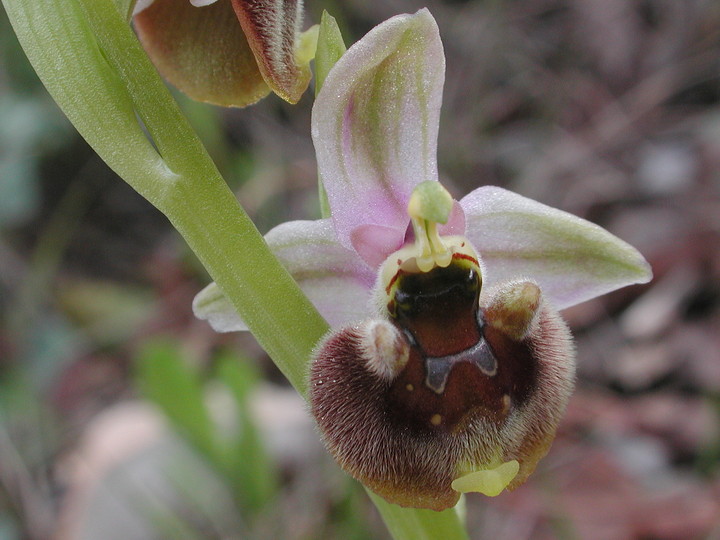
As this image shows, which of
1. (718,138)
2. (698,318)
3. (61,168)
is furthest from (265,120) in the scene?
(698,318)

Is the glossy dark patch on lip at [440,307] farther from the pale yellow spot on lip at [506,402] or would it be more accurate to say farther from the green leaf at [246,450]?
the green leaf at [246,450]

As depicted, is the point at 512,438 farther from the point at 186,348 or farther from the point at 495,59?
the point at 495,59

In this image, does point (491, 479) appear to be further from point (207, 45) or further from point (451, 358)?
point (207, 45)

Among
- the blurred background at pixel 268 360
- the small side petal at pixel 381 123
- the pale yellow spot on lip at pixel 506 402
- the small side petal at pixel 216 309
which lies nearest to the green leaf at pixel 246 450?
the blurred background at pixel 268 360

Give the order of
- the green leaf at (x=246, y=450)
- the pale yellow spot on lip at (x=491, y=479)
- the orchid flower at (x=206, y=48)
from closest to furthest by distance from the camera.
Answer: the pale yellow spot on lip at (x=491, y=479) → the orchid flower at (x=206, y=48) → the green leaf at (x=246, y=450)

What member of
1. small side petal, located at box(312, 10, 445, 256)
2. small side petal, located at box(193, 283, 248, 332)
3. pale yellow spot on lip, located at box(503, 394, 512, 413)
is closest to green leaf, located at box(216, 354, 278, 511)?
small side petal, located at box(193, 283, 248, 332)

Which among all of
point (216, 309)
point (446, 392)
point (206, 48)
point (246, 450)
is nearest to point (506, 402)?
point (446, 392)
